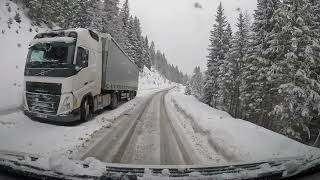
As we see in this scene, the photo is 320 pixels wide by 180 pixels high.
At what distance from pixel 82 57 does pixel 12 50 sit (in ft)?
50.9

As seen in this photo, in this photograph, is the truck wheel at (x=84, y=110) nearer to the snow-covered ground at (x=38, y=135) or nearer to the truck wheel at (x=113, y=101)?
the snow-covered ground at (x=38, y=135)

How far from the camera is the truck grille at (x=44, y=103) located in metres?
11.1

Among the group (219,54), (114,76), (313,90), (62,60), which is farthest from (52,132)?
(219,54)

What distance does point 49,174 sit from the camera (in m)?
3.49

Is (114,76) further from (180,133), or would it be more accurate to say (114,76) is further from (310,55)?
(310,55)

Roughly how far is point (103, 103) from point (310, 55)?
13.2 metres

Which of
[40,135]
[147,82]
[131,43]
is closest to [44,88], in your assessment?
[40,135]

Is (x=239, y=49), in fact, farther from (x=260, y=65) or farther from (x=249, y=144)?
(x=249, y=144)

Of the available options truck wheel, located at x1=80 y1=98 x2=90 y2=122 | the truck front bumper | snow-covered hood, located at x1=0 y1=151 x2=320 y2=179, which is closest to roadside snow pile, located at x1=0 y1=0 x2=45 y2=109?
the truck front bumper

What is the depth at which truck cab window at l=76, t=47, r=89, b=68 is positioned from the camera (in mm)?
12123

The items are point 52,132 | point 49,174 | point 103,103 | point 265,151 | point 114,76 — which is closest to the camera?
point 49,174

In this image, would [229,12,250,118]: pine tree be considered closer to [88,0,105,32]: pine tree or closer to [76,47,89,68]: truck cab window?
[88,0,105,32]: pine tree

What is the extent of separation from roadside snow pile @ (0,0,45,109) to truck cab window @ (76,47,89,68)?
16.7ft

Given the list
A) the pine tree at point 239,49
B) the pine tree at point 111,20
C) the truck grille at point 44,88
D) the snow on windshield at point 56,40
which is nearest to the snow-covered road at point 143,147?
the truck grille at point 44,88
